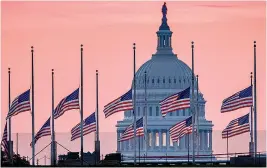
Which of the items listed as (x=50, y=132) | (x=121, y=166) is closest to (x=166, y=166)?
(x=121, y=166)

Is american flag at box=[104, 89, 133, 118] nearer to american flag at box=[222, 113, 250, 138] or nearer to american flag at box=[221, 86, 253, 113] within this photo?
american flag at box=[222, 113, 250, 138]

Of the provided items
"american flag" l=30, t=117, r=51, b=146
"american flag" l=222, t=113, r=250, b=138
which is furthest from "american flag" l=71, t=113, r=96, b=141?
"american flag" l=222, t=113, r=250, b=138

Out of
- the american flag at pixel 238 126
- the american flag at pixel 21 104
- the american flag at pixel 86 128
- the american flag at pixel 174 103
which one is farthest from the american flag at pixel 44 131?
the american flag at pixel 238 126

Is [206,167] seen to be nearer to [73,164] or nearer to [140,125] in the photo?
[73,164]

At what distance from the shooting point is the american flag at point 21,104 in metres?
170

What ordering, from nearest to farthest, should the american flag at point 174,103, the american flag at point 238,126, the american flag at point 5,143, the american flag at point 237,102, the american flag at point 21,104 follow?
the american flag at point 21,104 < the american flag at point 237,102 < the american flag at point 5,143 < the american flag at point 174,103 < the american flag at point 238,126

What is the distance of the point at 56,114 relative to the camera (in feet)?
572

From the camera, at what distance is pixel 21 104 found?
559 ft

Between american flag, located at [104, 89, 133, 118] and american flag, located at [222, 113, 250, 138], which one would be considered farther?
american flag, located at [104, 89, 133, 118]

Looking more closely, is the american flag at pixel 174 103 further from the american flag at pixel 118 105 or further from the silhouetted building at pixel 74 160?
the silhouetted building at pixel 74 160

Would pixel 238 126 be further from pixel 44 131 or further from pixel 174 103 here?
pixel 44 131

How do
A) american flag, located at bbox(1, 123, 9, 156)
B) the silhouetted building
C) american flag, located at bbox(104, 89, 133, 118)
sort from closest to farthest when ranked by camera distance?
the silhouetted building
american flag, located at bbox(1, 123, 9, 156)
american flag, located at bbox(104, 89, 133, 118)

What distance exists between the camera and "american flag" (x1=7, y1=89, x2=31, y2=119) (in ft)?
558

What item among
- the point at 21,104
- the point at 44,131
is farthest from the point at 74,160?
the point at 44,131
